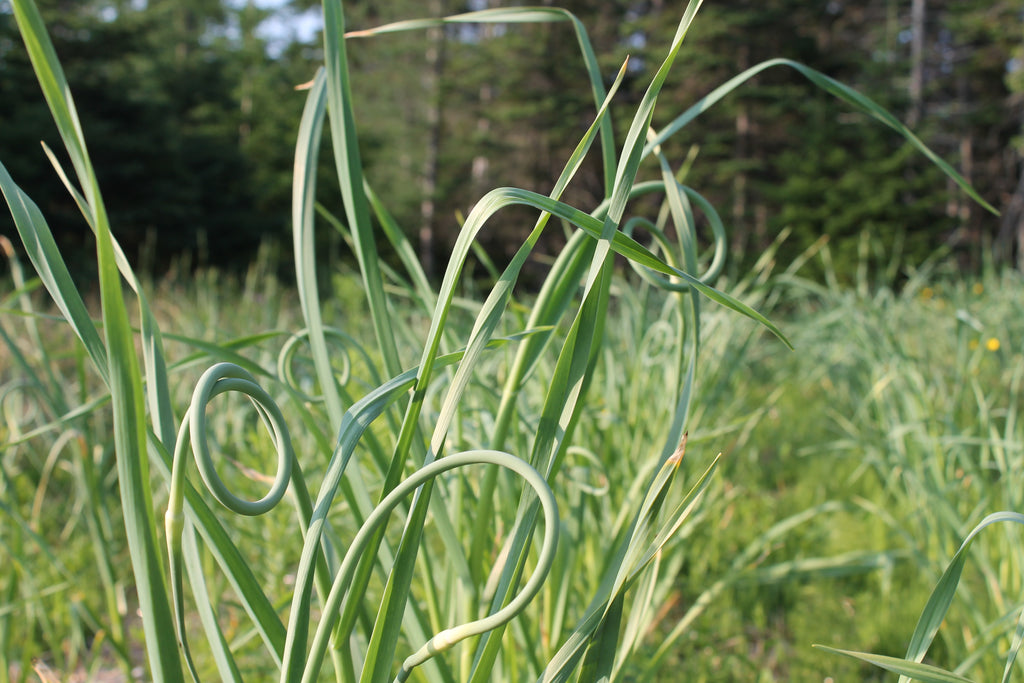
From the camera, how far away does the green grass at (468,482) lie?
321 mm

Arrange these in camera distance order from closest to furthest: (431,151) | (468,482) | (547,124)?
1. (468,482)
2. (431,151)
3. (547,124)

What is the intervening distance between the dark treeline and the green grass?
858 centimetres

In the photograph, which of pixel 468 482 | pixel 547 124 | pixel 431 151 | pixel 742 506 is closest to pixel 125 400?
pixel 468 482

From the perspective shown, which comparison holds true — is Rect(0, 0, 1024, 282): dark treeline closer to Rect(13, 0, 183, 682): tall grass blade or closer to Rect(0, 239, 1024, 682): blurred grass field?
Rect(0, 239, 1024, 682): blurred grass field

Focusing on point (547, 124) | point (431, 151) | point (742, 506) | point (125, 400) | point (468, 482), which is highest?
point (547, 124)

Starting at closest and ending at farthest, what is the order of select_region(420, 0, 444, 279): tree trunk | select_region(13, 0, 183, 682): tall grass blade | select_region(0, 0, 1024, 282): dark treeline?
1. select_region(13, 0, 183, 682): tall grass blade
2. select_region(0, 0, 1024, 282): dark treeline
3. select_region(420, 0, 444, 279): tree trunk

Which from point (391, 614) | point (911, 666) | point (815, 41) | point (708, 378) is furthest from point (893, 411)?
point (815, 41)

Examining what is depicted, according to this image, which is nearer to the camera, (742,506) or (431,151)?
(742,506)

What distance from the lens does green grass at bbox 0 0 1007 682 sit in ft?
1.05

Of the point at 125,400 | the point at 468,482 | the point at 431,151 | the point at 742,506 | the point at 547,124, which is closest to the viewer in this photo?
the point at 125,400

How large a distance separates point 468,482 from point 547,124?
12.3m

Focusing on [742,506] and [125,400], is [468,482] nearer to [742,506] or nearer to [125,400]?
[125,400]

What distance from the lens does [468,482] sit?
600mm

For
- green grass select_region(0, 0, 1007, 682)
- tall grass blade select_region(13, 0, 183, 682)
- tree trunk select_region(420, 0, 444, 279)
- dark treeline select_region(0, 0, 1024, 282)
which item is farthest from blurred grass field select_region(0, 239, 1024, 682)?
tree trunk select_region(420, 0, 444, 279)
